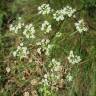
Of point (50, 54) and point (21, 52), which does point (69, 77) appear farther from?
point (21, 52)

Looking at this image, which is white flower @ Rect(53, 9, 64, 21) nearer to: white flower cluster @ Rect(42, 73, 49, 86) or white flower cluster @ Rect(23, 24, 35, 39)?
white flower cluster @ Rect(23, 24, 35, 39)

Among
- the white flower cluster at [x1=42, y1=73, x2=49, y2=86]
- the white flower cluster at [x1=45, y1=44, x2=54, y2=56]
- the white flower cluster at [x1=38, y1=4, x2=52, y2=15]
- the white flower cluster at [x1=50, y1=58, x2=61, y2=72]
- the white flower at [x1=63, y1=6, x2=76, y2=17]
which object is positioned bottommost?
→ the white flower cluster at [x1=42, y1=73, x2=49, y2=86]

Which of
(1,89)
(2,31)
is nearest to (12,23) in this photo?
(2,31)

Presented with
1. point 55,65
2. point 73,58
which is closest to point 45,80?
point 55,65

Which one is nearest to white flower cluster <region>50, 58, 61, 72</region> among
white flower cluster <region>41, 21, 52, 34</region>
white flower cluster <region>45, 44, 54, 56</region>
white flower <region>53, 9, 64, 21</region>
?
white flower cluster <region>45, 44, 54, 56</region>

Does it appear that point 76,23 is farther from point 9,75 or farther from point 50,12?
point 9,75

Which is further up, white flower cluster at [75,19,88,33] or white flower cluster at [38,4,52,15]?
white flower cluster at [38,4,52,15]

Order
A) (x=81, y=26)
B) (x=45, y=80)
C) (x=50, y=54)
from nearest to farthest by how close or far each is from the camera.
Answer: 1. (x=81, y=26)
2. (x=45, y=80)
3. (x=50, y=54)

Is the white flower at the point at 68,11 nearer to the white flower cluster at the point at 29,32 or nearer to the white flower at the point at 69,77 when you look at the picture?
the white flower cluster at the point at 29,32
